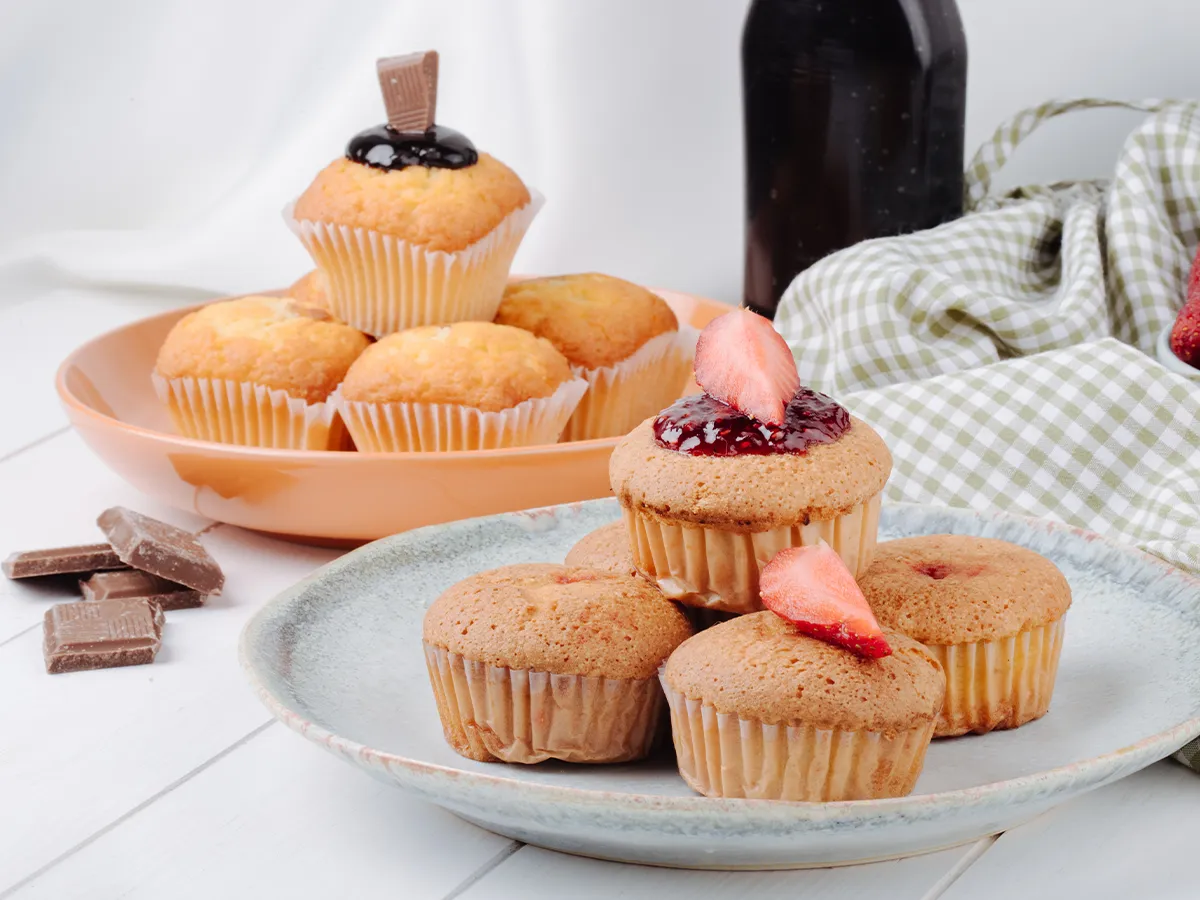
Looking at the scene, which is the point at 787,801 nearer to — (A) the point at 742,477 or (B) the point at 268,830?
(A) the point at 742,477

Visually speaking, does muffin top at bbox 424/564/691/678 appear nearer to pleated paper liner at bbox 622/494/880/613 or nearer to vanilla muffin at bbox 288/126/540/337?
pleated paper liner at bbox 622/494/880/613

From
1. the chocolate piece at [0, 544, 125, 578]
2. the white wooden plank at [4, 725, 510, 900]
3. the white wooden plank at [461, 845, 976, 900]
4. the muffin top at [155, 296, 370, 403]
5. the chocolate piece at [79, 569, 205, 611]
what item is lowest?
the chocolate piece at [79, 569, 205, 611]

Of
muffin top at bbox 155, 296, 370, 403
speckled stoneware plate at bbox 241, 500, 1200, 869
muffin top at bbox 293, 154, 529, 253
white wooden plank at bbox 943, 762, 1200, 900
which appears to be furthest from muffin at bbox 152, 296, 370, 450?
white wooden plank at bbox 943, 762, 1200, 900

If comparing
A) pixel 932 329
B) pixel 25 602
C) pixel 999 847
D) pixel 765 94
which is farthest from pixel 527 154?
pixel 999 847

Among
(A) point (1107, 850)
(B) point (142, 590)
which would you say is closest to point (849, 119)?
(B) point (142, 590)

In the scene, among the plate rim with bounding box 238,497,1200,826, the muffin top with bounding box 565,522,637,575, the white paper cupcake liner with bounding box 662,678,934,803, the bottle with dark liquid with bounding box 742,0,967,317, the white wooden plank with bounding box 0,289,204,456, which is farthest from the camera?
the white wooden plank with bounding box 0,289,204,456

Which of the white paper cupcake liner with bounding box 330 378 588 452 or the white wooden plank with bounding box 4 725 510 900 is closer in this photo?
the white wooden plank with bounding box 4 725 510 900

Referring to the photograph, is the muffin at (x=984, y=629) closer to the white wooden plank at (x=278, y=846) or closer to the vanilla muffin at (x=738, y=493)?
the vanilla muffin at (x=738, y=493)

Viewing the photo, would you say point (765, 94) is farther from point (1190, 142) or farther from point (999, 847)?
point (999, 847)
